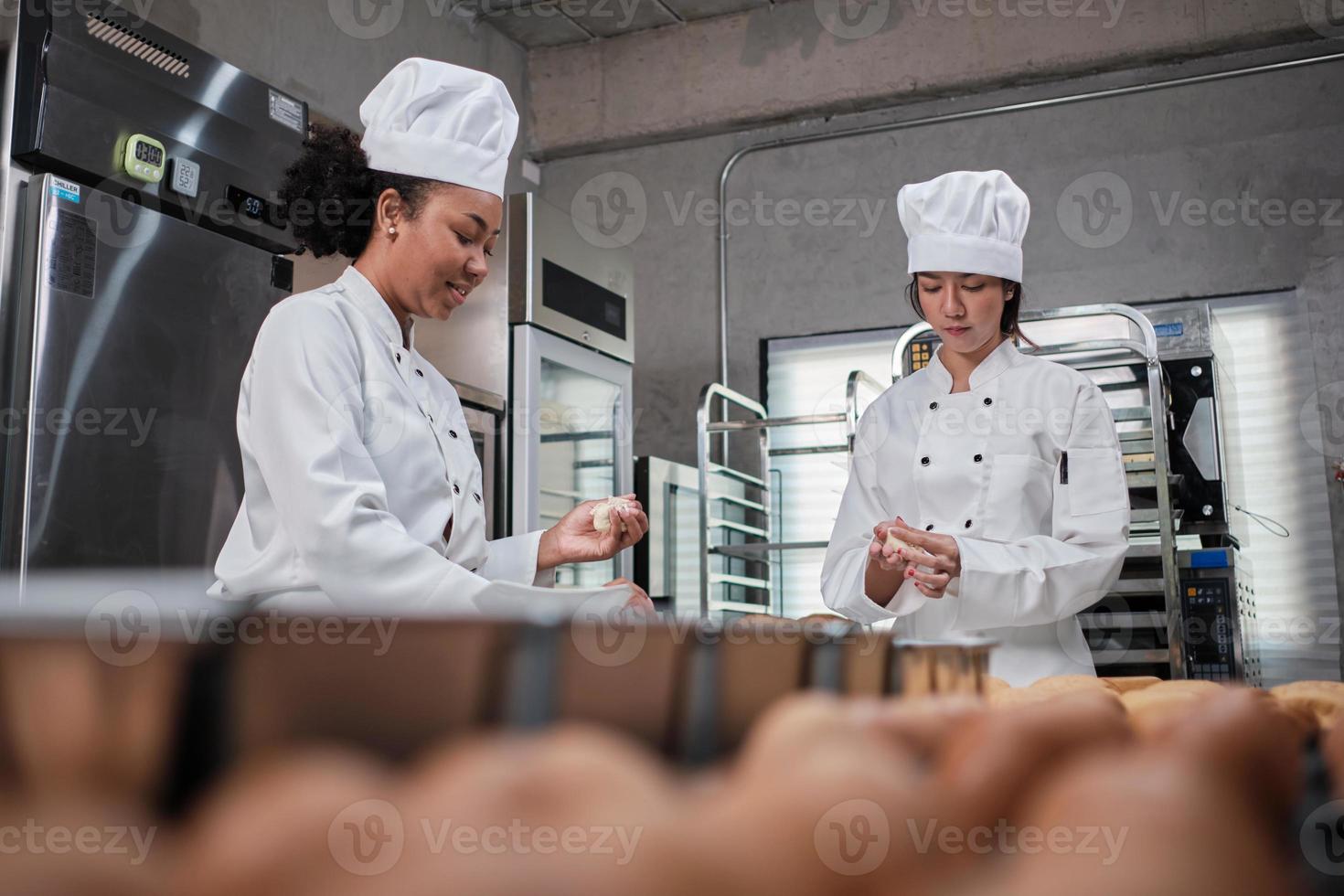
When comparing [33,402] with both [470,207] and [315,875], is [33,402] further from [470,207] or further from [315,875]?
→ [315,875]

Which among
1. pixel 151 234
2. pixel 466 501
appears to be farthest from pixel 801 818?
pixel 151 234

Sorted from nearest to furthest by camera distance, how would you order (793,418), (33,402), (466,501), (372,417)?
(372,417), (466,501), (33,402), (793,418)

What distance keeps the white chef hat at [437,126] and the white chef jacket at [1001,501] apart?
28.5 inches

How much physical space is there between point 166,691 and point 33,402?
2254 millimetres

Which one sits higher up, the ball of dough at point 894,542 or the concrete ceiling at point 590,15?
the concrete ceiling at point 590,15

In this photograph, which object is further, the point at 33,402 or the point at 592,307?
the point at 592,307

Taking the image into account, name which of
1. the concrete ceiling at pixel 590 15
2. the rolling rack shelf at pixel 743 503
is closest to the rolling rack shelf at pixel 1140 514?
the rolling rack shelf at pixel 743 503

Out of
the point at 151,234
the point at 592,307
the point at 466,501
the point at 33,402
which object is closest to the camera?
the point at 466,501

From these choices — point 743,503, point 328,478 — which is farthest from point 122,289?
point 743,503

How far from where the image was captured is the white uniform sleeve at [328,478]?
898mm

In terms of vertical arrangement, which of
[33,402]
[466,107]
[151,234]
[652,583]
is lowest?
[652,583]

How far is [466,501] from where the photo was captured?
1342mm

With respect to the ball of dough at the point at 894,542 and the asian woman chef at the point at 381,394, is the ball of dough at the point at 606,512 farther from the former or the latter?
the ball of dough at the point at 894,542

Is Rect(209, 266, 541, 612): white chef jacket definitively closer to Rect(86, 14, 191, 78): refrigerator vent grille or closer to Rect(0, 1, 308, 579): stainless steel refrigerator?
Rect(0, 1, 308, 579): stainless steel refrigerator
